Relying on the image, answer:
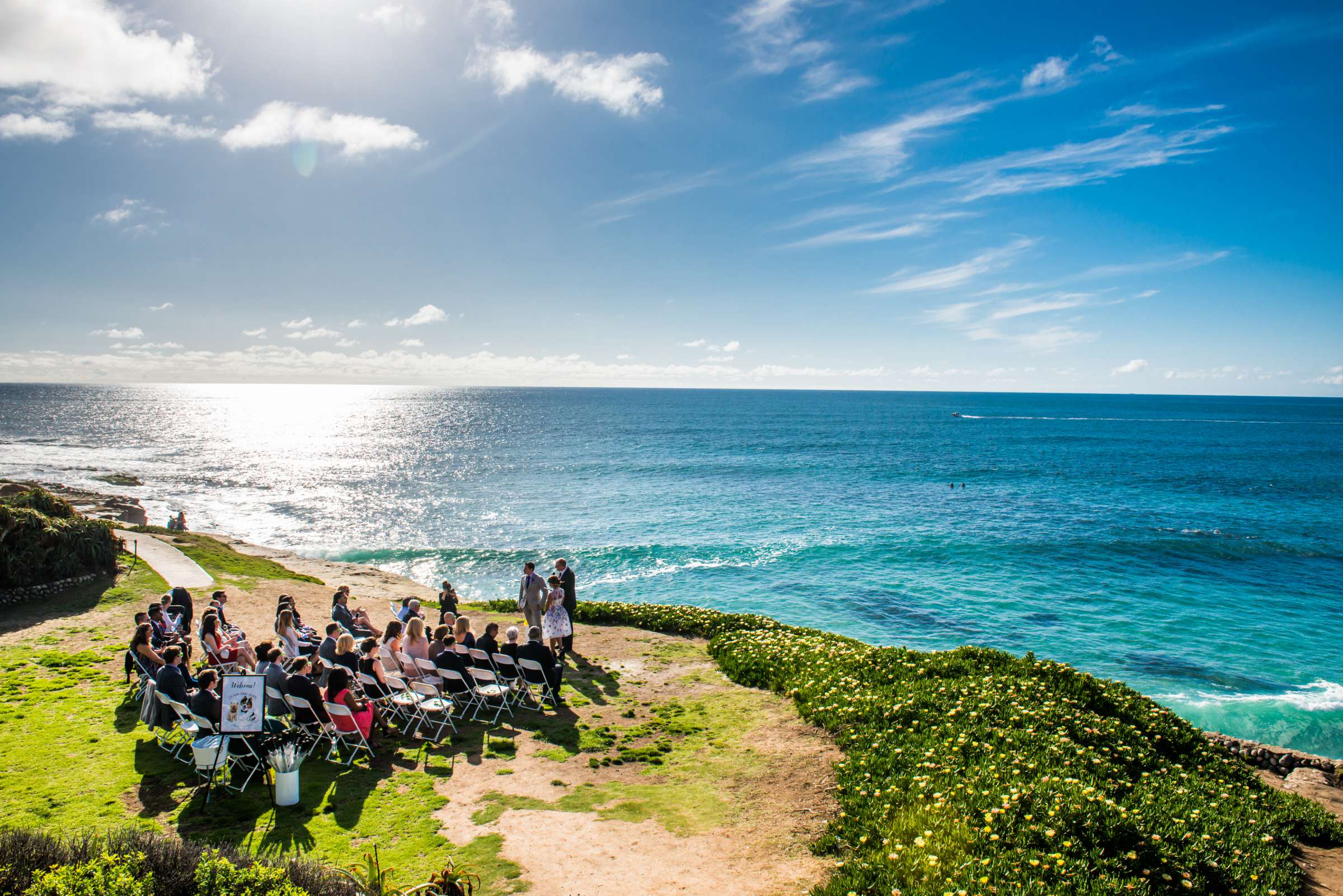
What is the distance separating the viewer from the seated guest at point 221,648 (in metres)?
12.9

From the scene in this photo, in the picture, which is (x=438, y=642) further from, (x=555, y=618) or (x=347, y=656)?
(x=555, y=618)

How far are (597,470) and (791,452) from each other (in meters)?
31.0

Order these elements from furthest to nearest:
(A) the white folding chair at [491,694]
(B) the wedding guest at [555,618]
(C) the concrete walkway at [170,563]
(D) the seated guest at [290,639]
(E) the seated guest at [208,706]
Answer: (C) the concrete walkway at [170,563], (B) the wedding guest at [555,618], (D) the seated guest at [290,639], (A) the white folding chair at [491,694], (E) the seated guest at [208,706]

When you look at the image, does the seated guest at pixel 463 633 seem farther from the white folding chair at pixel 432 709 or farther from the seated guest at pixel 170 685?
the seated guest at pixel 170 685

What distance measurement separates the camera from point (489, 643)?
40.2 feet

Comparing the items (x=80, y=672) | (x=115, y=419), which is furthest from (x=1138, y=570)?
(x=115, y=419)

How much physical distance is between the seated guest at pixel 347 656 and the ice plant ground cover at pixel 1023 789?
308 inches

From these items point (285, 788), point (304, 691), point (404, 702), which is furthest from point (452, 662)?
point (285, 788)

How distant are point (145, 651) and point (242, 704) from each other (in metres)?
4.72

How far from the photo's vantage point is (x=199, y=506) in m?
56.3

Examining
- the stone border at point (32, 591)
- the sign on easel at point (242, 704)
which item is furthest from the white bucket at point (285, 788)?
the stone border at point (32, 591)

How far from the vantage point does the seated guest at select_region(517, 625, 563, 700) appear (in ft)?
41.0

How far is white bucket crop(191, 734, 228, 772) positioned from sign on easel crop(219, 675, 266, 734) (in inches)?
11.6

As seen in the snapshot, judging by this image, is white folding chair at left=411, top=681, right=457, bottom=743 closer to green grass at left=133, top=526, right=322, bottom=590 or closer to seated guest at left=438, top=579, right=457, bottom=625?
seated guest at left=438, top=579, right=457, bottom=625
